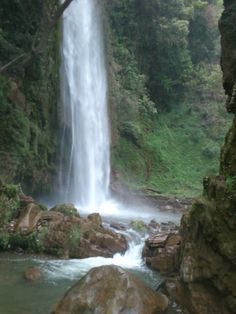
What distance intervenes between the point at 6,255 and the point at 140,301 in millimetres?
4993

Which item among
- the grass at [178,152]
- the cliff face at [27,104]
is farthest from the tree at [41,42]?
the grass at [178,152]

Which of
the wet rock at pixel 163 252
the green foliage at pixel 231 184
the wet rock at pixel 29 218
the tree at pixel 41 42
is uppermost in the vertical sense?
the tree at pixel 41 42

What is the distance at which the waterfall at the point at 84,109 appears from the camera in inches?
853

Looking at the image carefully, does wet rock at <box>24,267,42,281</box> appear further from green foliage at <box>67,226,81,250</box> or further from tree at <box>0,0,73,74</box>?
tree at <box>0,0,73,74</box>

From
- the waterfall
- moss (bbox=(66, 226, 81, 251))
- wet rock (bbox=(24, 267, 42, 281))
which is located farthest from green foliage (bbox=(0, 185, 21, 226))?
the waterfall

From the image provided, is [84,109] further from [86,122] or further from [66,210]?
[66,210]

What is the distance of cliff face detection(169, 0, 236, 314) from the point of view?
7395 mm

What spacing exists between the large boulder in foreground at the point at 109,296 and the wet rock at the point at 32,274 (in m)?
2.49

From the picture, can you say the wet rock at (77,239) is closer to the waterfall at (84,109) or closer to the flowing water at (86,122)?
the flowing water at (86,122)

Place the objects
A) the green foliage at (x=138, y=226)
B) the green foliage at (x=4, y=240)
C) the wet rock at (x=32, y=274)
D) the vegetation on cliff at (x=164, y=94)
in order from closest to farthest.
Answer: the wet rock at (x=32, y=274), the green foliage at (x=4, y=240), the green foliage at (x=138, y=226), the vegetation on cliff at (x=164, y=94)

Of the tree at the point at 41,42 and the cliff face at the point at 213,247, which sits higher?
the tree at the point at 41,42

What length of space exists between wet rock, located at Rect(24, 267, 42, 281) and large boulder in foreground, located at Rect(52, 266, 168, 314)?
8.15ft

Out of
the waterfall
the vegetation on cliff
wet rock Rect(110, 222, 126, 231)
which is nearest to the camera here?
wet rock Rect(110, 222, 126, 231)

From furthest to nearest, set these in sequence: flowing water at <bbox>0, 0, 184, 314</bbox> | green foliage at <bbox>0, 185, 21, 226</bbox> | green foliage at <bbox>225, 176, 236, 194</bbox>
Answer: flowing water at <bbox>0, 0, 184, 314</bbox> < green foliage at <bbox>0, 185, 21, 226</bbox> < green foliage at <bbox>225, 176, 236, 194</bbox>
